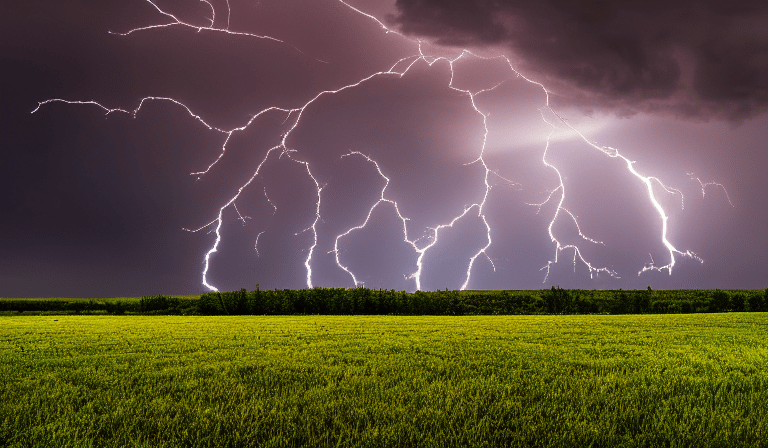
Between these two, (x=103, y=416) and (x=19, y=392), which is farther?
(x=19, y=392)

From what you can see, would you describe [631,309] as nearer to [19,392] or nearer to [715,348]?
[715,348]

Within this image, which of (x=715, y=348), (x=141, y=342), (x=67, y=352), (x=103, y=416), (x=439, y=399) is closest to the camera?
(x=103, y=416)

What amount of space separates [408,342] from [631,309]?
43.5m

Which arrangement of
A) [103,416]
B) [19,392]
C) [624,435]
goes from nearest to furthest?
[624,435] → [103,416] → [19,392]

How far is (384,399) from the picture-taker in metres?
5.17

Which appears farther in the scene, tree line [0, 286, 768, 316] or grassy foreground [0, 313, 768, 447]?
tree line [0, 286, 768, 316]

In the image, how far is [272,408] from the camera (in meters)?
4.79

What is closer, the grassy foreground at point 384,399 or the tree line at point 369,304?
the grassy foreground at point 384,399

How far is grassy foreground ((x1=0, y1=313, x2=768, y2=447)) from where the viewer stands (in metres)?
4.05

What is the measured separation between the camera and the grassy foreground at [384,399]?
160 inches

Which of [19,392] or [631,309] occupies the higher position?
[19,392]

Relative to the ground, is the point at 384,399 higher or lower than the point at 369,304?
higher

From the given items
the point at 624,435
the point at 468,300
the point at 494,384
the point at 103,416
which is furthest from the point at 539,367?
the point at 468,300

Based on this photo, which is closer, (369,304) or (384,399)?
(384,399)
